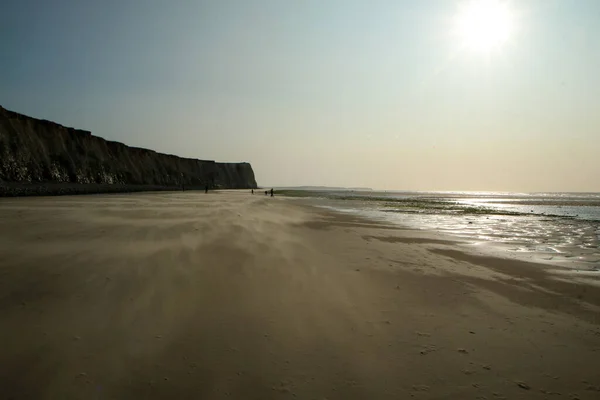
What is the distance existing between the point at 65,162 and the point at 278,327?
50.8 m

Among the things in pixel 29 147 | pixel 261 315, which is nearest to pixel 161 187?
pixel 29 147

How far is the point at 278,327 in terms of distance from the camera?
3436 mm

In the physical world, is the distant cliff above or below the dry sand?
above

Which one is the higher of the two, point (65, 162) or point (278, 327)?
point (65, 162)

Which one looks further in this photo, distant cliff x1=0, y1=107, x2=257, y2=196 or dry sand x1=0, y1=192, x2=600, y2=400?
distant cliff x1=0, y1=107, x2=257, y2=196

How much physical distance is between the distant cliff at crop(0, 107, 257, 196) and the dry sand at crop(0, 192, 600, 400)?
109 ft

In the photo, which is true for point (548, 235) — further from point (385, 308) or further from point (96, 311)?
point (96, 311)

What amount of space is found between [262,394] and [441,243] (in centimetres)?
900

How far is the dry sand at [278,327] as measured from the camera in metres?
2.44

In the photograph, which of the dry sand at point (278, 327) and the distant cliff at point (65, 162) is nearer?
the dry sand at point (278, 327)

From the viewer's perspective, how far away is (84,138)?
157 ft

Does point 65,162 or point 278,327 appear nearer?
point 278,327

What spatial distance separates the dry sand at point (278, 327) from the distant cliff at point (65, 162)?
33071mm

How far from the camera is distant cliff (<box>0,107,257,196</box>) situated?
3269 cm
